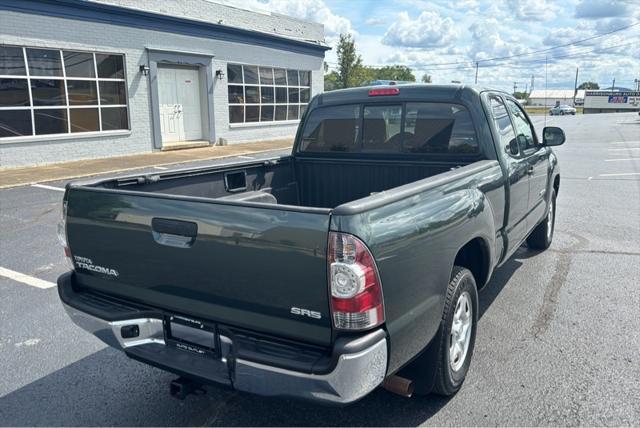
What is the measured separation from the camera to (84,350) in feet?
12.7

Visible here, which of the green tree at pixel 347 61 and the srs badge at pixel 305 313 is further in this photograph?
the green tree at pixel 347 61

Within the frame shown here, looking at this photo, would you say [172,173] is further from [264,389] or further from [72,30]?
[72,30]

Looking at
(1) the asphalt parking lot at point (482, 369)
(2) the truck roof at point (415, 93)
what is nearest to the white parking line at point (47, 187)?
(1) the asphalt parking lot at point (482, 369)

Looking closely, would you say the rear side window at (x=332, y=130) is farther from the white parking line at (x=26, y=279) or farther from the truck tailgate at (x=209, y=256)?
the white parking line at (x=26, y=279)

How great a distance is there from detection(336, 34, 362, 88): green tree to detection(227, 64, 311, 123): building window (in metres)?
20.0

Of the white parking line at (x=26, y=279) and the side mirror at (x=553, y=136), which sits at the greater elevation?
the side mirror at (x=553, y=136)

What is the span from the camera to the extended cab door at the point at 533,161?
4.84 m

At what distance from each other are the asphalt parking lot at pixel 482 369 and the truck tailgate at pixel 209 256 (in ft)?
2.57

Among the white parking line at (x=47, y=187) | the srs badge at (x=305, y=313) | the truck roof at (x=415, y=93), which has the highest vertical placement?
the truck roof at (x=415, y=93)

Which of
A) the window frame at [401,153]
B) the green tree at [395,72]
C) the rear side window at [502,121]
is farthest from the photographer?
the green tree at [395,72]

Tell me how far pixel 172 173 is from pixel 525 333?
296cm

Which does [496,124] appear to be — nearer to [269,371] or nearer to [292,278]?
[292,278]

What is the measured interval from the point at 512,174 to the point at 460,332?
1.53m

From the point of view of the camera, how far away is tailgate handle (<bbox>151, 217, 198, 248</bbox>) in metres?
2.60
